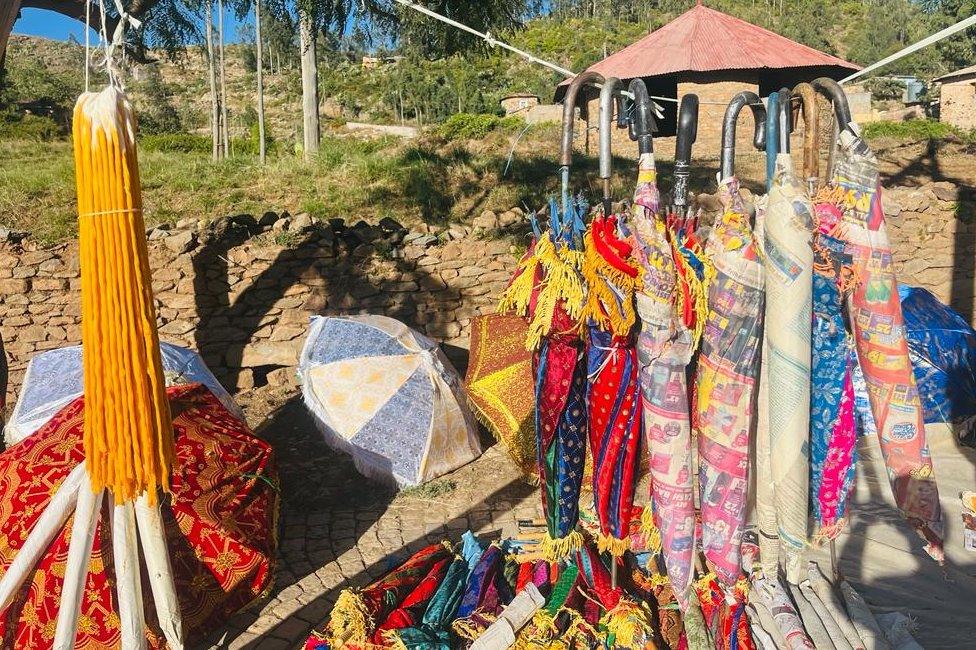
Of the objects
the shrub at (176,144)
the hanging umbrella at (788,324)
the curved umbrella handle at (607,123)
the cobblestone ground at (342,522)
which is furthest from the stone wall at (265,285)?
the shrub at (176,144)

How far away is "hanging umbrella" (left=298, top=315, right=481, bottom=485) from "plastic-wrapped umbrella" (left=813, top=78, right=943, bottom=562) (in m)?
3.10

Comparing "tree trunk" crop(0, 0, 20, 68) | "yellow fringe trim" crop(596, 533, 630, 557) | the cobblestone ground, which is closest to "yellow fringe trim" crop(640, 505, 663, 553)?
"yellow fringe trim" crop(596, 533, 630, 557)

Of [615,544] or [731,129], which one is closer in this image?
[731,129]

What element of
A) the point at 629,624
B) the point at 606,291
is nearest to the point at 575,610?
the point at 629,624

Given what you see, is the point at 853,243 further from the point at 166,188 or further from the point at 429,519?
the point at 166,188

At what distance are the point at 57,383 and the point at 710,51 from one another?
12411mm

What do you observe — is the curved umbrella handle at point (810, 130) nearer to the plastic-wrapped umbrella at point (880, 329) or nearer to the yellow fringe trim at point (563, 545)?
the plastic-wrapped umbrella at point (880, 329)

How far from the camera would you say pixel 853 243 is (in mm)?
2422

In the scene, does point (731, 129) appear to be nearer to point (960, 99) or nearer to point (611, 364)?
point (611, 364)

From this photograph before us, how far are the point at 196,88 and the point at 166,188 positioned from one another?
100 feet

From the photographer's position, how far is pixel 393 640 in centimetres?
300

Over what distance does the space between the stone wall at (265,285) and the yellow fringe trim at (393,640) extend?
4293 mm

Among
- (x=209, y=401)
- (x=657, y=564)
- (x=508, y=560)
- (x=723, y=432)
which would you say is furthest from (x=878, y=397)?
(x=209, y=401)

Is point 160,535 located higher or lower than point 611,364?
lower
